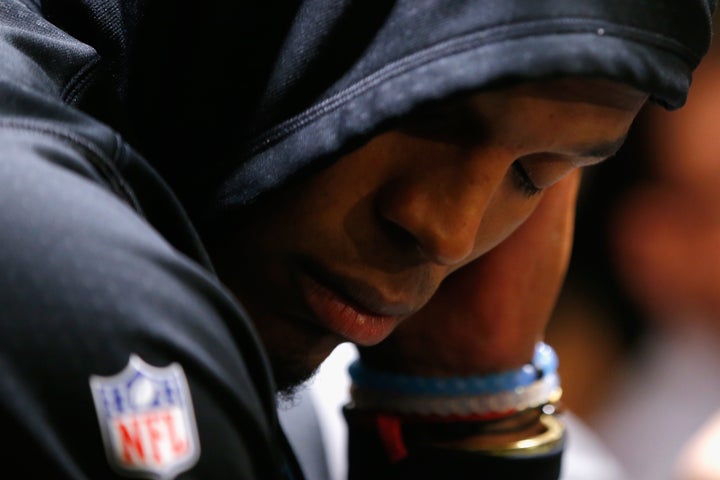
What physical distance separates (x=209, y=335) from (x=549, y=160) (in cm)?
37

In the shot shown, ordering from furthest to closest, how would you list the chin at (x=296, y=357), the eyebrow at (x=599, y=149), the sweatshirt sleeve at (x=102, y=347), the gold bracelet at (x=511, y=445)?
1. the gold bracelet at (x=511, y=445)
2. the chin at (x=296, y=357)
3. the eyebrow at (x=599, y=149)
4. the sweatshirt sleeve at (x=102, y=347)

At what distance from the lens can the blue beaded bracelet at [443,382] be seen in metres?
1.02

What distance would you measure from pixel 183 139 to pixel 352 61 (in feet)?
0.47

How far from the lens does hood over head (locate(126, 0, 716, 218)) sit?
635mm

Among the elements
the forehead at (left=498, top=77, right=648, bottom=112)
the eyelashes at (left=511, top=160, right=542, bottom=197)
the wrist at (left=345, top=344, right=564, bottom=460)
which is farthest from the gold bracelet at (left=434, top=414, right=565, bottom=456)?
the forehead at (left=498, top=77, right=648, bottom=112)

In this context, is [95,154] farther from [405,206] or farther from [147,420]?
[405,206]

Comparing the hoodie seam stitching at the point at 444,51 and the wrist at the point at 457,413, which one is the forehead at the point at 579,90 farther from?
the wrist at the point at 457,413

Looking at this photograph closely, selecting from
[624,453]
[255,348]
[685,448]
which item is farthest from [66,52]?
[624,453]

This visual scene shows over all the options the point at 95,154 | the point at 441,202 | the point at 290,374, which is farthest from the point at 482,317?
the point at 95,154

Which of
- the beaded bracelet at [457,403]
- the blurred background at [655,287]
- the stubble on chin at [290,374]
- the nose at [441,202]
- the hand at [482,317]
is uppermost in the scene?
the nose at [441,202]

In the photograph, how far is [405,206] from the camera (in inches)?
27.5

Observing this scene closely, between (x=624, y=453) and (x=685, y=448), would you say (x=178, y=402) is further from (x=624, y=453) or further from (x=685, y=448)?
(x=624, y=453)

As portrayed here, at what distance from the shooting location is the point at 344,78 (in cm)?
69

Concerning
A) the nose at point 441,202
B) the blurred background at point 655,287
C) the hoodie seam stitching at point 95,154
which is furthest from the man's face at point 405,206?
the blurred background at point 655,287
